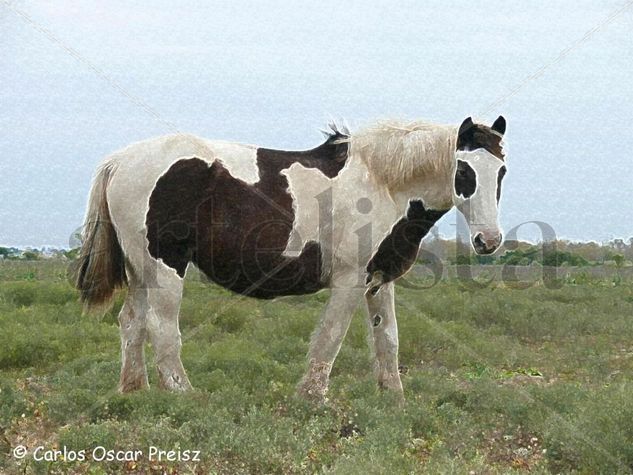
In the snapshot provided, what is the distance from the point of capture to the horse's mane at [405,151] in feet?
20.6

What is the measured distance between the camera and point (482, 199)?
5.94 meters

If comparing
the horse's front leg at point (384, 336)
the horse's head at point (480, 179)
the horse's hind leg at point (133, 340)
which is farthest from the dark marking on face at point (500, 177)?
the horse's hind leg at point (133, 340)

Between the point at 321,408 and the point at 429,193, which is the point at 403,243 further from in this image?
the point at 321,408

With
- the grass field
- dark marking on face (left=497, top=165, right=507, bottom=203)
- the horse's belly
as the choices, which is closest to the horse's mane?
dark marking on face (left=497, top=165, right=507, bottom=203)

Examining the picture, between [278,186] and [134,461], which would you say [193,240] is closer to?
[278,186]

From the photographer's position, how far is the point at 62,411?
5953 mm

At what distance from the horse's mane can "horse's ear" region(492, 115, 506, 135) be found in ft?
1.15

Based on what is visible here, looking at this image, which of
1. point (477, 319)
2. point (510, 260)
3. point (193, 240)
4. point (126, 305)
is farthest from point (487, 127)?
point (510, 260)

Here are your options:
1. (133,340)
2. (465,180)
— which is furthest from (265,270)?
(465,180)

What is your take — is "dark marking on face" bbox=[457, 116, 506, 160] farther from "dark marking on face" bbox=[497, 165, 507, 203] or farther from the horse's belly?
the horse's belly

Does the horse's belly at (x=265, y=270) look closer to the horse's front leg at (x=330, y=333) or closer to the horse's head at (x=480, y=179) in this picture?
the horse's front leg at (x=330, y=333)

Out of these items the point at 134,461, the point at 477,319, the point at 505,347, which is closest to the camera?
the point at 134,461

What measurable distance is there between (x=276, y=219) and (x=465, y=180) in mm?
1657

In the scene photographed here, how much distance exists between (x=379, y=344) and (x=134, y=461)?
2.87m
